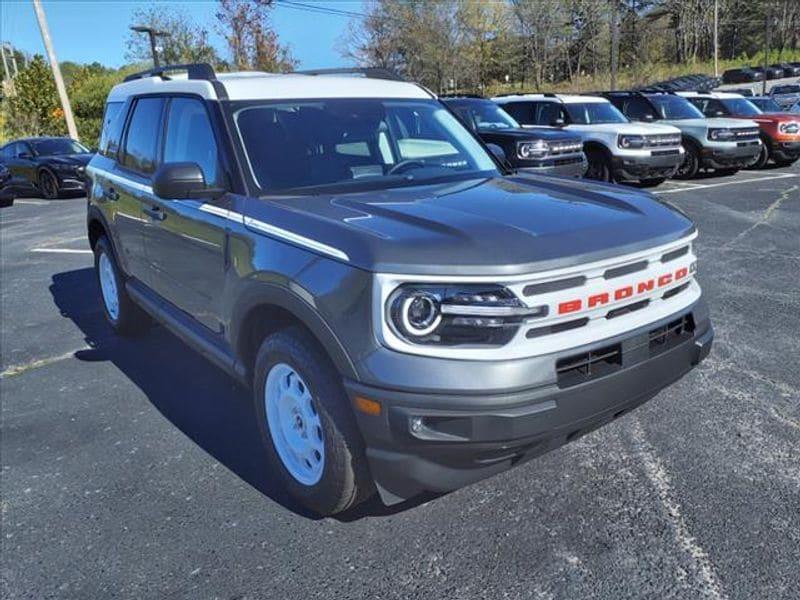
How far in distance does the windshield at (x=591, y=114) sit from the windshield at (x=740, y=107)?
408 centimetres

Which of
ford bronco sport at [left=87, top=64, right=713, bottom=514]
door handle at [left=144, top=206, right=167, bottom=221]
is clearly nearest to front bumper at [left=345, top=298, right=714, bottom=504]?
ford bronco sport at [left=87, top=64, right=713, bottom=514]

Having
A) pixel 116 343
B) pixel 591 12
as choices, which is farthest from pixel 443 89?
pixel 116 343

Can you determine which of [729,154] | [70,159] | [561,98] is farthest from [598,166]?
[70,159]

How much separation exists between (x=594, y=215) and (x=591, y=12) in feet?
184

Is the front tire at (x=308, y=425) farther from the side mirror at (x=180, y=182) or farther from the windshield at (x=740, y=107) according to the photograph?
the windshield at (x=740, y=107)

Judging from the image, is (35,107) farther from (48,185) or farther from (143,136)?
(143,136)

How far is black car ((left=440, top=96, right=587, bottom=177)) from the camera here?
10.2 m

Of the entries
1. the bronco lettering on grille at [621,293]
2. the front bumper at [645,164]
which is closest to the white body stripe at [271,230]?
the bronco lettering on grille at [621,293]

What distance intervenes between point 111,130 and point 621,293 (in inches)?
172

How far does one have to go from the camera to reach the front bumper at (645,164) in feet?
39.2

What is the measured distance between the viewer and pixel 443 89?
4866 cm

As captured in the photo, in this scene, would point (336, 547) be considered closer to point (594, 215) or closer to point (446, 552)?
point (446, 552)

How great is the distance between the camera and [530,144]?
10.3m

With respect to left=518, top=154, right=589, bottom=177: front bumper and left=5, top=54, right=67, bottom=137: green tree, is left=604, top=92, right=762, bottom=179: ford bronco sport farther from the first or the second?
left=5, top=54, right=67, bottom=137: green tree
